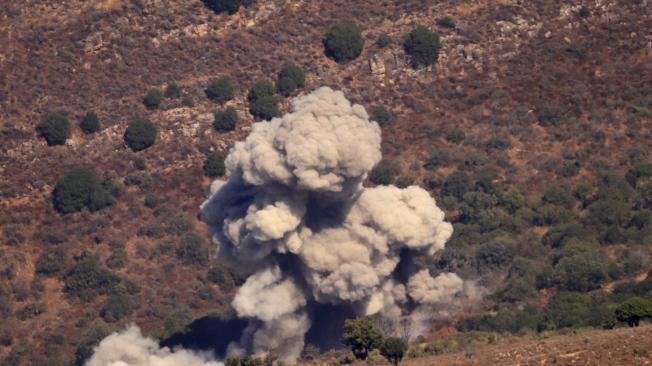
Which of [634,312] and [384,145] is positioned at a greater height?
[634,312]

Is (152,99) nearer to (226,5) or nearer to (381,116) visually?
(226,5)

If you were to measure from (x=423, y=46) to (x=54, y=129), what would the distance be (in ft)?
107

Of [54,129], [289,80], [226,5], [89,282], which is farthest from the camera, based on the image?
[226,5]

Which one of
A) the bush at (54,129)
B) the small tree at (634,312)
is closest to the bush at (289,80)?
the bush at (54,129)

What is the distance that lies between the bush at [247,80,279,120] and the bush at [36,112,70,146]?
51.7 feet

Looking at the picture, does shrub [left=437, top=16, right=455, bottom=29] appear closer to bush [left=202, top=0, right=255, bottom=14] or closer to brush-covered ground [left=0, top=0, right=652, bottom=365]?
brush-covered ground [left=0, top=0, right=652, bottom=365]

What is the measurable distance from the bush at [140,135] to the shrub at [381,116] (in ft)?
60.2

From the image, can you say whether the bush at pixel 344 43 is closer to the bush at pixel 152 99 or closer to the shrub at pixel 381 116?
the shrub at pixel 381 116

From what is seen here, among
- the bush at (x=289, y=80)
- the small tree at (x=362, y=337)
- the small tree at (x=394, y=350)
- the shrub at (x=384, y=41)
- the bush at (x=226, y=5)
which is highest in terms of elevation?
the small tree at (x=394, y=350)

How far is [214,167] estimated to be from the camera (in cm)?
14125

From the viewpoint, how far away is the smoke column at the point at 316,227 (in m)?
98.7

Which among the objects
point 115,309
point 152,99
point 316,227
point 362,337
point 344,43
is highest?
point 316,227

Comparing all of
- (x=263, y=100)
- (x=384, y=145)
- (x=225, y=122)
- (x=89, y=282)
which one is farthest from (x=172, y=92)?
(x=89, y=282)

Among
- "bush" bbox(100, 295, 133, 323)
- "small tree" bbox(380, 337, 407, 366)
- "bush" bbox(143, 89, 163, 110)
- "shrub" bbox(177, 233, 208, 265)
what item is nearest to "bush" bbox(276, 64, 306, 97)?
"bush" bbox(143, 89, 163, 110)
